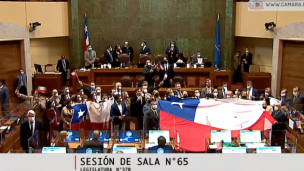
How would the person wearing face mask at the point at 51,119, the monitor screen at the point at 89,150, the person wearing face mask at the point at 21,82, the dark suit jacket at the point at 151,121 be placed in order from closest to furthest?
1. the monitor screen at the point at 89,150
2. the dark suit jacket at the point at 151,121
3. the person wearing face mask at the point at 51,119
4. the person wearing face mask at the point at 21,82

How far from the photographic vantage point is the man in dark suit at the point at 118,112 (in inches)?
435

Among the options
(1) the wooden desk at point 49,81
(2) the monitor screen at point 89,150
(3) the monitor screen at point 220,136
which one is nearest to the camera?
(2) the monitor screen at point 89,150

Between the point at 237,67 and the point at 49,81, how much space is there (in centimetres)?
825

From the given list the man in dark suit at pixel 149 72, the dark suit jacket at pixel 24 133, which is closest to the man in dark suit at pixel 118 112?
the dark suit jacket at pixel 24 133

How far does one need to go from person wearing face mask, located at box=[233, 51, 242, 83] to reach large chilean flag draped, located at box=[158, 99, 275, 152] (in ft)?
26.8

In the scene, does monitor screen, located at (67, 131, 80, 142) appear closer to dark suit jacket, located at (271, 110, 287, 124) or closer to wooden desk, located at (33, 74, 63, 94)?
dark suit jacket, located at (271, 110, 287, 124)

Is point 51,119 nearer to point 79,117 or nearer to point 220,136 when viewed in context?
point 79,117

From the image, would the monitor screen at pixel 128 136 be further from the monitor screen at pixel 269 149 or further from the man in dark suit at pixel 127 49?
the man in dark suit at pixel 127 49

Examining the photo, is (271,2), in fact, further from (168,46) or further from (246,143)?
(246,143)

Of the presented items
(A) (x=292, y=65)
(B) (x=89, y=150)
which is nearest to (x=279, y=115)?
(B) (x=89, y=150)

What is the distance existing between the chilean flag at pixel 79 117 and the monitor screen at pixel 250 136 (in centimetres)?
410

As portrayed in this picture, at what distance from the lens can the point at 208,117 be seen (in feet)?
35.5

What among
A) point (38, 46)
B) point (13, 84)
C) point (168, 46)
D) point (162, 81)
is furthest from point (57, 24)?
point (162, 81)

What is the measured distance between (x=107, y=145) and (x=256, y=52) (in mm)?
12577
